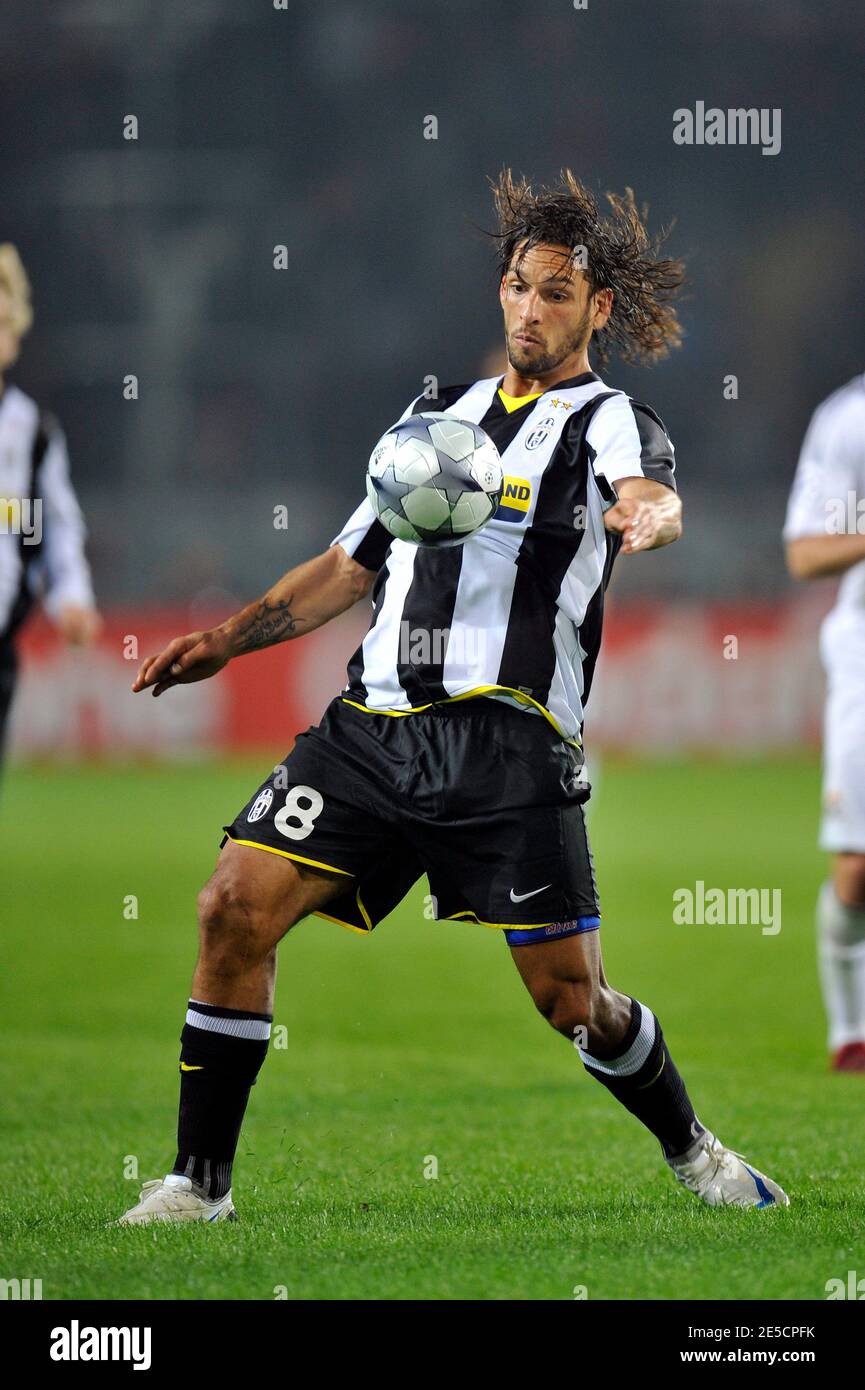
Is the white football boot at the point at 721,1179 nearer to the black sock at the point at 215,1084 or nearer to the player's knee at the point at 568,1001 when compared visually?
the player's knee at the point at 568,1001

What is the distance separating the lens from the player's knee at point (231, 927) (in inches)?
155

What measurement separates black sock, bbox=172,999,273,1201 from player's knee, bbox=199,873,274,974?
0.41ft

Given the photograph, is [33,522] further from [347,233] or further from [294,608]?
[347,233]

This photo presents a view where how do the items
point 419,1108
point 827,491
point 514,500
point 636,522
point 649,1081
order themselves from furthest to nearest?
point 827,491, point 419,1108, point 649,1081, point 514,500, point 636,522

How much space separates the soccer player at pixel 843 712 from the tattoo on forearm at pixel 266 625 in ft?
8.07

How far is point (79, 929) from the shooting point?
9781mm

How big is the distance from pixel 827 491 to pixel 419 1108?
258 cm

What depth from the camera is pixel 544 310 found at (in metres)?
4.14

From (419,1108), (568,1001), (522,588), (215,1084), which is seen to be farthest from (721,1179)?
(419,1108)

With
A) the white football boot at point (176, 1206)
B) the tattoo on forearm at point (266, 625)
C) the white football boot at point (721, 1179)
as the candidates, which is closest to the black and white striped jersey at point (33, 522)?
the tattoo on forearm at point (266, 625)

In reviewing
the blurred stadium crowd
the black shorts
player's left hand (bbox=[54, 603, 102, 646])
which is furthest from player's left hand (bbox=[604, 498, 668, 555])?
the blurred stadium crowd
